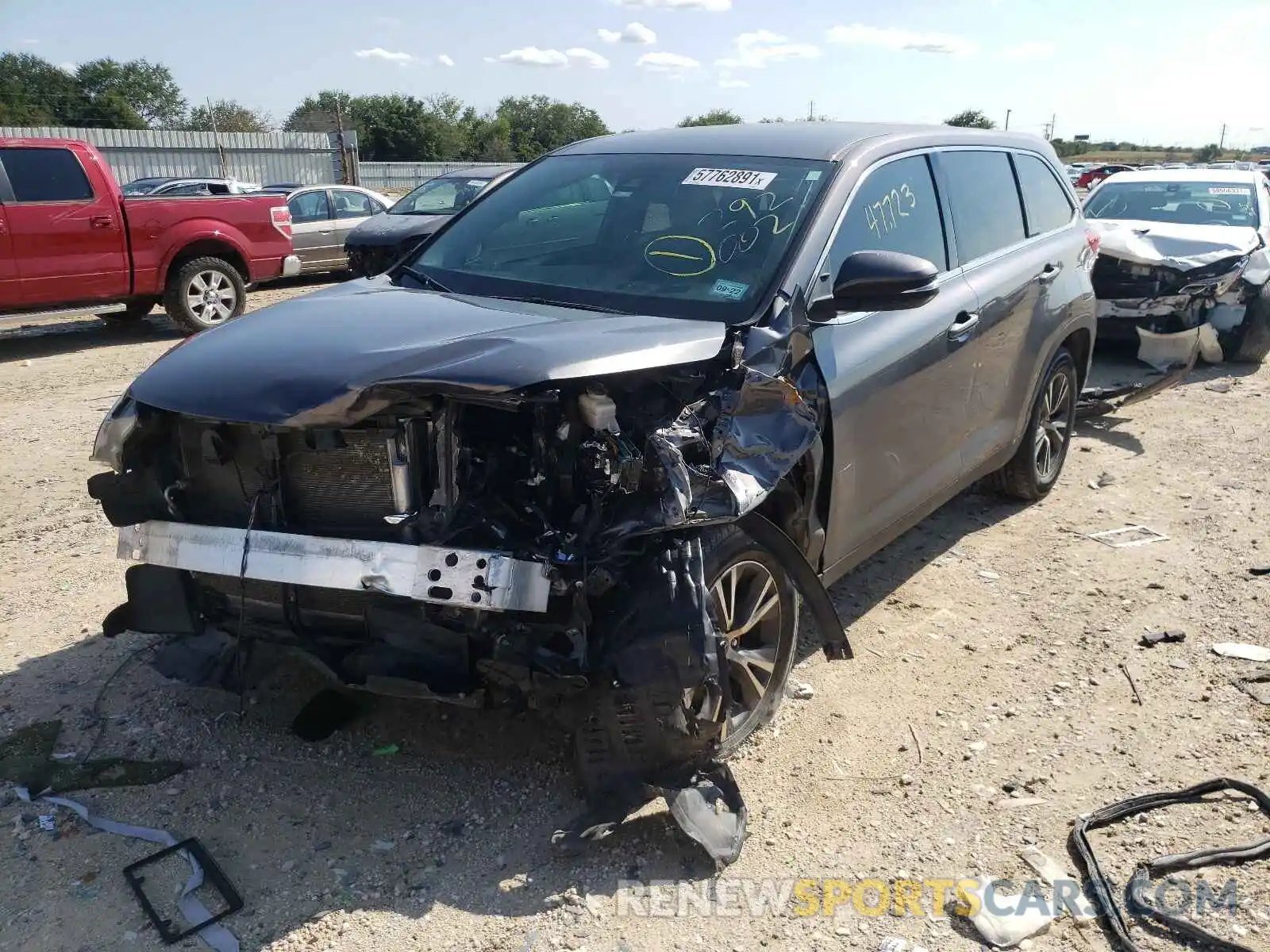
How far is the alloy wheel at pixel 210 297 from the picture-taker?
1113 centimetres

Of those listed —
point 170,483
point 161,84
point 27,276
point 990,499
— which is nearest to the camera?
point 170,483

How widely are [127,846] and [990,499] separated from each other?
467 centimetres

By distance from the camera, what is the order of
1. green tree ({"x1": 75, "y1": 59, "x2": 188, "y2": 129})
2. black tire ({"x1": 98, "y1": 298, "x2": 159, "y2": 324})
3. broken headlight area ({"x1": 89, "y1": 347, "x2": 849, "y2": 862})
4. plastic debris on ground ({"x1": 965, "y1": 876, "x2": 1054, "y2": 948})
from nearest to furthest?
1. plastic debris on ground ({"x1": 965, "y1": 876, "x2": 1054, "y2": 948})
2. broken headlight area ({"x1": 89, "y1": 347, "x2": 849, "y2": 862})
3. black tire ({"x1": 98, "y1": 298, "x2": 159, "y2": 324})
4. green tree ({"x1": 75, "y1": 59, "x2": 188, "y2": 129})

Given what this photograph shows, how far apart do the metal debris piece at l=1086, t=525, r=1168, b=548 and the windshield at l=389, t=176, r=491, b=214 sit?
33.3 ft

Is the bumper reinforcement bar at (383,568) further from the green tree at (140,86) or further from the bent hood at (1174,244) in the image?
the green tree at (140,86)

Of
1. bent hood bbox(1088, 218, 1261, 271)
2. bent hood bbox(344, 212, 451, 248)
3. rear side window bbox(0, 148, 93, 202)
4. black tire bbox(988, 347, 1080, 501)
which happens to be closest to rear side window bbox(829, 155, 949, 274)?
black tire bbox(988, 347, 1080, 501)

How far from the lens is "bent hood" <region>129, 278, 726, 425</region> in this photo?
2.67 meters

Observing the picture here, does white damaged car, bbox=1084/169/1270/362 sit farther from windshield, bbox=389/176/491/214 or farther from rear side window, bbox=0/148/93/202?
rear side window, bbox=0/148/93/202

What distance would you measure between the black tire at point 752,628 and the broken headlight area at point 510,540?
0.14m

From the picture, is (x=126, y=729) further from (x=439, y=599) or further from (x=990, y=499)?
(x=990, y=499)

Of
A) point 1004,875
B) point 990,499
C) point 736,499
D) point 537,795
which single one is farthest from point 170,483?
point 990,499

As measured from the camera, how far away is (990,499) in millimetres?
5980

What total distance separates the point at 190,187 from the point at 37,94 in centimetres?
4919

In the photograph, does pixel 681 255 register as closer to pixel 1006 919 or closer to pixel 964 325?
pixel 964 325
